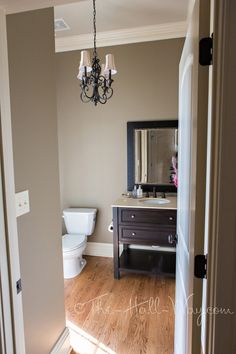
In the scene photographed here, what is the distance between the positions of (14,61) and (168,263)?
2.51 meters

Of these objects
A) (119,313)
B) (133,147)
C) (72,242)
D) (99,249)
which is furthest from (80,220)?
(119,313)

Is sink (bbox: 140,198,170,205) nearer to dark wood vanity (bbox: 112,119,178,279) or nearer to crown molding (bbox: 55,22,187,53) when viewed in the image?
dark wood vanity (bbox: 112,119,178,279)

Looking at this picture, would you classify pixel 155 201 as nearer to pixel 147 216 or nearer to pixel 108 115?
pixel 147 216

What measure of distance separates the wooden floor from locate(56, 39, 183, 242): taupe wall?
2.52 ft

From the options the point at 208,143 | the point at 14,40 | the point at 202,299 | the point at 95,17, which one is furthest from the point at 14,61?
the point at 95,17

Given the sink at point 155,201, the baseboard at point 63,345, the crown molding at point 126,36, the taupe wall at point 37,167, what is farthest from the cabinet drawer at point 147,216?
the crown molding at point 126,36

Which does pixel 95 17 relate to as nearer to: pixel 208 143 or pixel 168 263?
pixel 208 143

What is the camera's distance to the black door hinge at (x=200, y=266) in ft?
2.84

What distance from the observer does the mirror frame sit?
2998 mm

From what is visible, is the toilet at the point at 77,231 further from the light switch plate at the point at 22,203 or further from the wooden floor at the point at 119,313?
the light switch plate at the point at 22,203

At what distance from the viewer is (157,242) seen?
8.93 feet

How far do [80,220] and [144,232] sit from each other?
0.87 meters

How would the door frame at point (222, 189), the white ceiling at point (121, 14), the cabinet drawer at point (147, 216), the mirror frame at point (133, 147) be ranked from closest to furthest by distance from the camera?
1. the door frame at point (222, 189)
2. the white ceiling at point (121, 14)
3. the cabinet drawer at point (147, 216)
4. the mirror frame at point (133, 147)

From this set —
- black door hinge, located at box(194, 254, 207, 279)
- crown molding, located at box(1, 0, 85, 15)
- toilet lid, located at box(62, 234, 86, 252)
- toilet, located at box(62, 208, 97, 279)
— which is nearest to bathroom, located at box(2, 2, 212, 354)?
toilet, located at box(62, 208, 97, 279)
